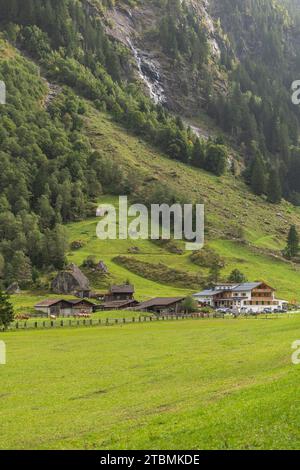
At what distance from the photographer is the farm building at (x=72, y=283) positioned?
460 ft

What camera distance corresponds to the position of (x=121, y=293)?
437ft

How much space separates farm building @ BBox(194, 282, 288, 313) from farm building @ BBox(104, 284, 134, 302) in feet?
56.2

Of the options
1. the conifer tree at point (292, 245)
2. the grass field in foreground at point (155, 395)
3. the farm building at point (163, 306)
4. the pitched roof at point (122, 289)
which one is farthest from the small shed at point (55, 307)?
the conifer tree at point (292, 245)

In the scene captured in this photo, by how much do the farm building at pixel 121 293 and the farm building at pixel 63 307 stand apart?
215 inches

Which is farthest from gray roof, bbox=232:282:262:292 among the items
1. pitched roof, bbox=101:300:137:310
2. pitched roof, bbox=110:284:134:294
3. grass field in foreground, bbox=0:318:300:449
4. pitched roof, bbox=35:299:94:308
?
grass field in foreground, bbox=0:318:300:449

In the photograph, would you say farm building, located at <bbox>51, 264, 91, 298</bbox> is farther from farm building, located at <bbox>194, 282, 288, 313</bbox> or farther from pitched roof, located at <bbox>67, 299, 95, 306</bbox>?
farm building, located at <bbox>194, 282, 288, 313</bbox>

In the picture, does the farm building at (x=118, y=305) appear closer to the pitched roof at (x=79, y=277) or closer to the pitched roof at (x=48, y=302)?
the pitched roof at (x=48, y=302)

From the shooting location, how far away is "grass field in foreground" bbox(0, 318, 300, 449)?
2289cm

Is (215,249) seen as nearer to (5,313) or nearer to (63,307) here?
(63,307)

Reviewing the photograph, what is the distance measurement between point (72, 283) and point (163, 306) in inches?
1163

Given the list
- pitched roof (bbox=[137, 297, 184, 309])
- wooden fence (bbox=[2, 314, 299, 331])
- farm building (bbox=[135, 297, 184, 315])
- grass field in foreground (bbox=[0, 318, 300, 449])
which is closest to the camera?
grass field in foreground (bbox=[0, 318, 300, 449])

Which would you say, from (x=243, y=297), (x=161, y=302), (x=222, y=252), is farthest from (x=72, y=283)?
(x=222, y=252)
